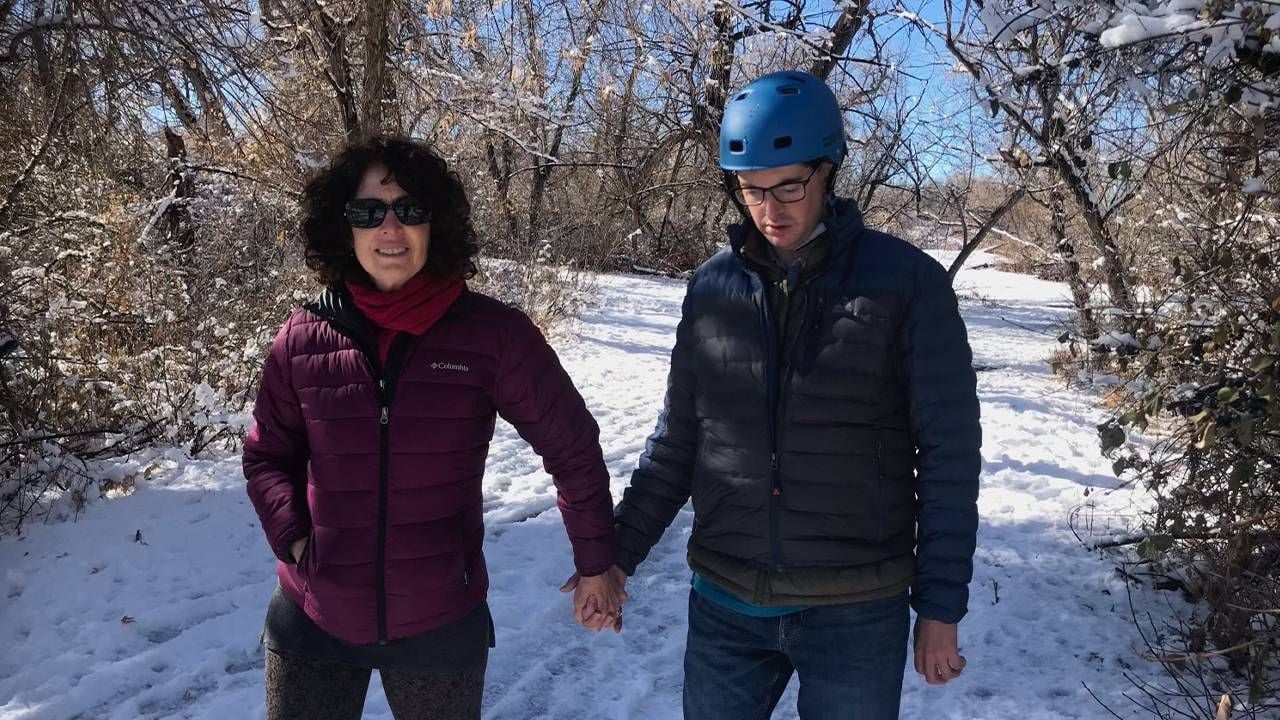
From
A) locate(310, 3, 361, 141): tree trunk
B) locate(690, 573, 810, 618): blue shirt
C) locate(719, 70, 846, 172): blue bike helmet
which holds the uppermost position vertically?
locate(310, 3, 361, 141): tree trunk

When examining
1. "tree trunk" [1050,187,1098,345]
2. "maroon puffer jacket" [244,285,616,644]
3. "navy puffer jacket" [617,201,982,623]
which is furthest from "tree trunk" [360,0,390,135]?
"tree trunk" [1050,187,1098,345]

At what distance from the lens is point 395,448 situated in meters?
1.83

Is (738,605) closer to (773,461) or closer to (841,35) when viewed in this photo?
(773,461)

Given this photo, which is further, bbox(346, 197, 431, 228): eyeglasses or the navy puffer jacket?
bbox(346, 197, 431, 228): eyeglasses

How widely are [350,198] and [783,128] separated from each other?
0.99m

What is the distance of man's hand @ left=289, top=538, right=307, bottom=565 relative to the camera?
1.90 m

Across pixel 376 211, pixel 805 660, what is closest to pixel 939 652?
pixel 805 660

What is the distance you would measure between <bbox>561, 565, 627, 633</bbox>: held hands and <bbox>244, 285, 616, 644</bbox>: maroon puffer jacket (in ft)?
0.10

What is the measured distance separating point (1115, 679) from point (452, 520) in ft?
9.32

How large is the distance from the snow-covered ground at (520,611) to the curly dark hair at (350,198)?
189 centimetres

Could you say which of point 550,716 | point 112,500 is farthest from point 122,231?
point 550,716

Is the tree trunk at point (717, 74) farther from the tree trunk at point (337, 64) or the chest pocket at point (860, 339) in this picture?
the chest pocket at point (860, 339)

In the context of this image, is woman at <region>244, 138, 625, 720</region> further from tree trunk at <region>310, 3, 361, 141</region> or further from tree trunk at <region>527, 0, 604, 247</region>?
tree trunk at <region>527, 0, 604, 247</region>

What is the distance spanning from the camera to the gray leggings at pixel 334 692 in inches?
72.2
